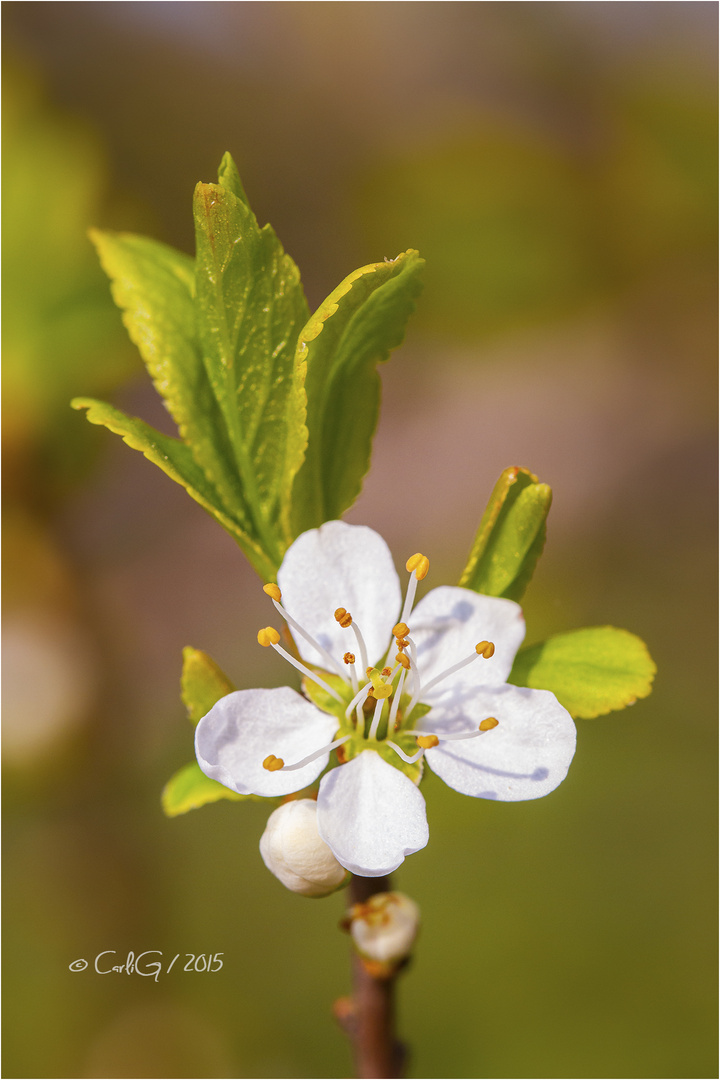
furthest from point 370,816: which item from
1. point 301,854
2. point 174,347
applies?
point 174,347

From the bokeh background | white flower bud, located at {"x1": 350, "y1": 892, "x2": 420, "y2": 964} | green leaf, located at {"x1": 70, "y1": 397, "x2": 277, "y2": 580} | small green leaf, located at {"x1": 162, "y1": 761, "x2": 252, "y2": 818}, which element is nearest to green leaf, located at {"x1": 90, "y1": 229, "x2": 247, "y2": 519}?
green leaf, located at {"x1": 70, "y1": 397, "x2": 277, "y2": 580}

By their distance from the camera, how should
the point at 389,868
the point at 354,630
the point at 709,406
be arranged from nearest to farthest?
the point at 389,868 < the point at 354,630 < the point at 709,406

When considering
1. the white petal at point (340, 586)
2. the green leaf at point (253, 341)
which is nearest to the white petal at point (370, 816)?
the white petal at point (340, 586)

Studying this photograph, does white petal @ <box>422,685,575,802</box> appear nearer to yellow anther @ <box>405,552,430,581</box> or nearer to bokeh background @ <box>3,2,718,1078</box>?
yellow anther @ <box>405,552,430,581</box>

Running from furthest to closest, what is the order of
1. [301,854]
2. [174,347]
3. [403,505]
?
1. [403,505]
2. [174,347]
3. [301,854]

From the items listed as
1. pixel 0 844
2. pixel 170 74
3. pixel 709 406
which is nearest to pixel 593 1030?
pixel 0 844

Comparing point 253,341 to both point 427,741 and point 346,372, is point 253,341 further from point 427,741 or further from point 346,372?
point 427,741

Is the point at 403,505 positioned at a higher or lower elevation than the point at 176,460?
lower

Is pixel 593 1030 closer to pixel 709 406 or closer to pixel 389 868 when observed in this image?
pixel 389 868
